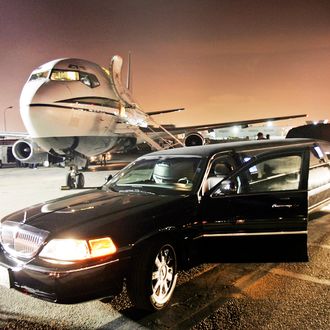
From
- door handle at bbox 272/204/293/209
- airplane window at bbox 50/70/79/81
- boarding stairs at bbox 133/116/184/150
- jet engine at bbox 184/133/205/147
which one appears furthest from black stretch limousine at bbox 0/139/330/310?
jet engine at bbox 184/133/205/147

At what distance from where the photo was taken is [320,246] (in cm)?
604

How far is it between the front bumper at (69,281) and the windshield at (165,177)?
4.30ft

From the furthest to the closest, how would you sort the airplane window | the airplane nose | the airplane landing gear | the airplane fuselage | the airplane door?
the airplane landing gear, the airplane window, the airplane fuselage, the airplane nose, the airplane door

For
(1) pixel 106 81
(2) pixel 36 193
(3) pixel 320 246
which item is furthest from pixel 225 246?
(1) pixel 106 81

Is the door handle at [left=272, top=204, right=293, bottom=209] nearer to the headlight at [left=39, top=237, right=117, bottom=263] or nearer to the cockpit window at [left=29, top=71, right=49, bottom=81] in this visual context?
the headlight at [left=39, top=237, right=117, bottom=263]

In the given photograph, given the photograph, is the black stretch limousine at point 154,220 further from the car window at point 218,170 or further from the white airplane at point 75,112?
the white airplane at point 75,112

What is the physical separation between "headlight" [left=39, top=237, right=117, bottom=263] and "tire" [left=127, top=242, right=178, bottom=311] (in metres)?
0.33

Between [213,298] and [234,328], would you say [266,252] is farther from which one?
[234,328]

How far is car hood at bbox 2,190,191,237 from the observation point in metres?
3.69

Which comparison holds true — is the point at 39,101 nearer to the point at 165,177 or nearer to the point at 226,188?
the point at 165,177

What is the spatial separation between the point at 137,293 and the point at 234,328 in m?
0.90

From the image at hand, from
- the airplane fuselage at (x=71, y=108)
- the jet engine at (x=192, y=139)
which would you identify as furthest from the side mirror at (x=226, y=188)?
the jet engine at (x=192, y=139)

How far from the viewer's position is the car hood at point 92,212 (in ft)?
12.1

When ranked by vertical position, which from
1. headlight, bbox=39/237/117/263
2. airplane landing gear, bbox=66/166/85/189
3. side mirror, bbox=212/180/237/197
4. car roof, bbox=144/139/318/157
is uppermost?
car roof, bbox=144/139/318/157
